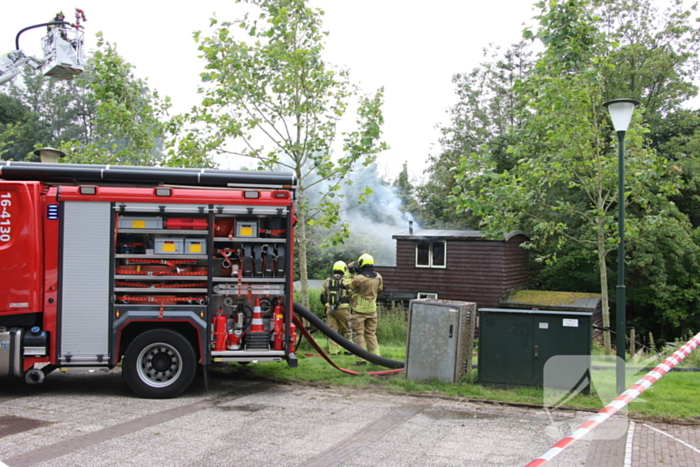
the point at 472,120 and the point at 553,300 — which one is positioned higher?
the point at 472,120

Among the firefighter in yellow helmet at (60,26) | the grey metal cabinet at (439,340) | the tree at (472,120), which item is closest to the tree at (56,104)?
the tree at (472,120)

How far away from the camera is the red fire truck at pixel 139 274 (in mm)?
7441

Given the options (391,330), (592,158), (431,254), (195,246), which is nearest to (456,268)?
(431,254)

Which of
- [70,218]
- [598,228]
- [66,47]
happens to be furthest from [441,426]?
[66,47]

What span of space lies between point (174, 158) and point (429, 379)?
7319mm

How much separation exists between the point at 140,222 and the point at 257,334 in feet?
6.62

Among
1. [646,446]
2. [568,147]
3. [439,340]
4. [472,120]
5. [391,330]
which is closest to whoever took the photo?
[646,446]

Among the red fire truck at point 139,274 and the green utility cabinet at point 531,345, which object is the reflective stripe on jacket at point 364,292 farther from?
the green utility cabinet at point 531,345

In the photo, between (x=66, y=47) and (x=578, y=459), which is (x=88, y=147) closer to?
(x=66, y=47)

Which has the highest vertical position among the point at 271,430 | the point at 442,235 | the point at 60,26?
the point at 60,26

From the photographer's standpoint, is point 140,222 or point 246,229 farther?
point 246,229

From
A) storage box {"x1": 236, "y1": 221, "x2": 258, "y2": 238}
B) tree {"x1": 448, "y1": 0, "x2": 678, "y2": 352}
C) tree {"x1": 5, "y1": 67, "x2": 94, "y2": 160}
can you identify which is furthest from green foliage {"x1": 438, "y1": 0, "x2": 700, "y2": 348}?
tree {"x1": 5, "y1": 67, "x2": 94, "y2": 160}

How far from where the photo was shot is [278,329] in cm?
790

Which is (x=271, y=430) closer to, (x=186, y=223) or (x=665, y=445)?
(x=186, y=223)
